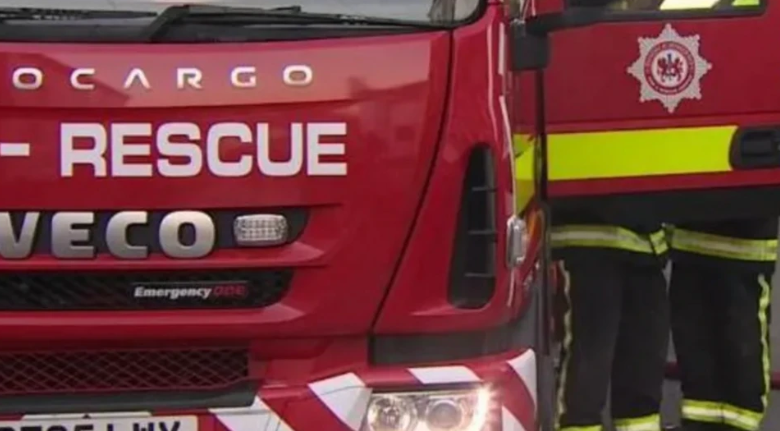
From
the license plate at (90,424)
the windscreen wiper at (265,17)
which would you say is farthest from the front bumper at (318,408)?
the windscreen wiper at (265,17)

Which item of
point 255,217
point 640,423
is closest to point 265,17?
point 255,217

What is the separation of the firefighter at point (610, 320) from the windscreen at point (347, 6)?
4.94 ft

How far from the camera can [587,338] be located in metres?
4.90

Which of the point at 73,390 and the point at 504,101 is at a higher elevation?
the point at 504,101

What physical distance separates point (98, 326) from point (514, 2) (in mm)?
1211

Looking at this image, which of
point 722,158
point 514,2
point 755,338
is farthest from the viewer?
point 755,338

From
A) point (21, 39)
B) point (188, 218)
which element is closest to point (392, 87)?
point (188, 218)

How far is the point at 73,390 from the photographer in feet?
11.1

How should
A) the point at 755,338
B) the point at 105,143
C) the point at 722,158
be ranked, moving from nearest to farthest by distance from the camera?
the point at 105,143 → the point at 722,158 → the point at 755,338

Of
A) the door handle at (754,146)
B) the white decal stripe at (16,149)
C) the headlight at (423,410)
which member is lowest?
the headlight at (423,410)

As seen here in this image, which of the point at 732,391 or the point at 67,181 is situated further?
the point at 732,391

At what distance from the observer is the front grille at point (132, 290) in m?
3.29

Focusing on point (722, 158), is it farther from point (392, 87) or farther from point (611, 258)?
point (392, 87)

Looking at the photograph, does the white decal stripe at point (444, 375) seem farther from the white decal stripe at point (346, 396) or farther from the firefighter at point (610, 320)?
the firefighter at point (610, 320)
